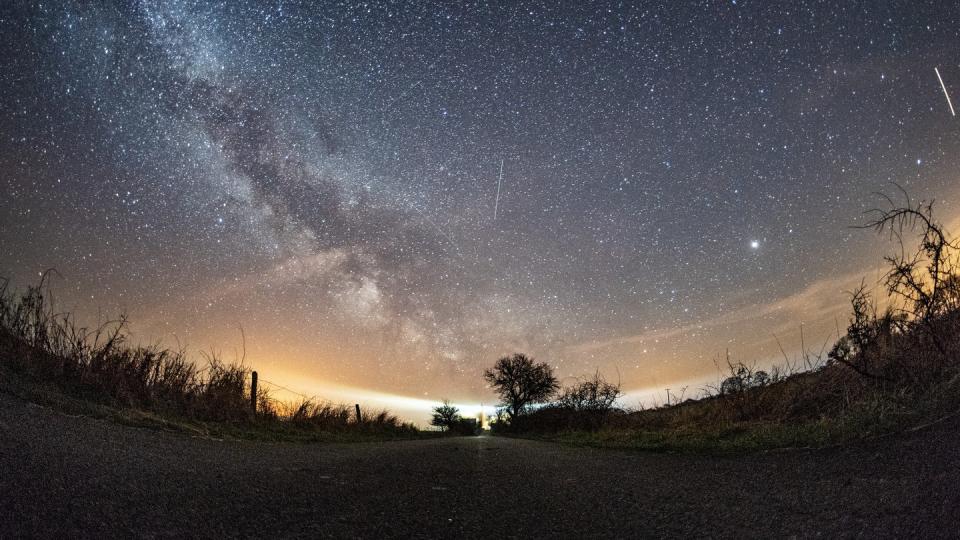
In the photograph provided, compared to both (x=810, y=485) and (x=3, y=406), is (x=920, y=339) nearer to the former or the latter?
(x=810, y=485)

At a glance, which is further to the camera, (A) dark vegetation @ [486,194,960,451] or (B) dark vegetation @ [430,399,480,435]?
(B) dark vegetation @ [430,399,480,435]

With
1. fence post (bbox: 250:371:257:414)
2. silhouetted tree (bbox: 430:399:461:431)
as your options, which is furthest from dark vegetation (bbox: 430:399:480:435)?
fence post (bbox: 250:371:257:414)

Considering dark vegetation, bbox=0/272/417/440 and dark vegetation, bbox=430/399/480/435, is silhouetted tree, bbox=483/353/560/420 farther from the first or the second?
dark vegetation, bbox=0/272/417/440

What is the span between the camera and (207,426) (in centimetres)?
738

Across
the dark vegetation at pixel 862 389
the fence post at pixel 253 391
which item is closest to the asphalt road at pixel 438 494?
the dark vegetation at pixel 862 389

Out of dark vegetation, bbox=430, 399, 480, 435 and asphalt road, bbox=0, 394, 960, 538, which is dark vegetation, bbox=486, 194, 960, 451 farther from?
dark vegetation, bbox=430, 399, 480, 435

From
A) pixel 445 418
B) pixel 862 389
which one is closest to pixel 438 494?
pixel 862 389

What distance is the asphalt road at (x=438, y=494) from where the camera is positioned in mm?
2281

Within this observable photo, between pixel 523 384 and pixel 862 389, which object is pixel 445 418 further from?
pixel 862 389

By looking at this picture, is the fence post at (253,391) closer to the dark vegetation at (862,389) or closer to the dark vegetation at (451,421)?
the dark vegetation at (862,389)

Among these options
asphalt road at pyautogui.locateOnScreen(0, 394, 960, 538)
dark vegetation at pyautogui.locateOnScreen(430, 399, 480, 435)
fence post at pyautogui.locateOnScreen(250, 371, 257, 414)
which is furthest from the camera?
dark vegetation at pyautogui.locateOnScreen(430, 399, 480, 435)

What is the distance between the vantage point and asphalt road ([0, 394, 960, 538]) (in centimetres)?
228

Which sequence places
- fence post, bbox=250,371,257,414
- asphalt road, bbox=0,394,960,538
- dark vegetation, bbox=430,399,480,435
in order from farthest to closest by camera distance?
1. dark vegetation, bbox=430,399,480,435
2. fence post, bbox=250,371,257,414
3. asphalt road, bbox=0,394,960,538

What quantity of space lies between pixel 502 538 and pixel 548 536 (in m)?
0.26
